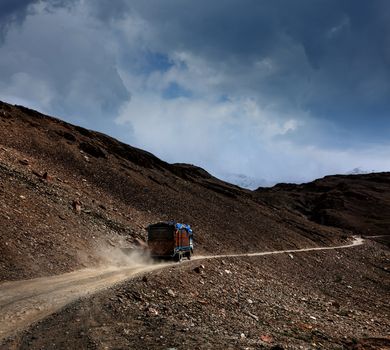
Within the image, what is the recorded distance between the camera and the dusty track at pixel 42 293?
1669 centimetres

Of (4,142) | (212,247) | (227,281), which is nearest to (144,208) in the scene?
(212,247)

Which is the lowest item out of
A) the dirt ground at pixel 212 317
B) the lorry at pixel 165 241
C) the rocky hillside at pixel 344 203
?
the dirt ground at pixel 212 317

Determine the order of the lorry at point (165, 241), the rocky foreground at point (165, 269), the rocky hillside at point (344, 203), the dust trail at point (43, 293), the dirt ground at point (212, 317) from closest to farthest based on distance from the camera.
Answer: the dirt ground at point (212, 317) → the rocky foreground at point (165, 269) → the dust trail at point (43, 293) → the lorry at point (165, 241) → the rocky hillside at point (344, 203)

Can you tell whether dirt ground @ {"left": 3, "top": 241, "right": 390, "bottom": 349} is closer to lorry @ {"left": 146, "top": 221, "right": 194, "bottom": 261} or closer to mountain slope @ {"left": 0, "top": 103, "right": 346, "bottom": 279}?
lorry @ {"left": 146, "top": 221, "right": 194, "bottom": 261}

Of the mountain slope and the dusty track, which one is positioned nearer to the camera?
the dusty track

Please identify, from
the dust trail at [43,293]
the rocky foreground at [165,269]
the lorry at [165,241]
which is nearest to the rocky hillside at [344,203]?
the rocky foreground at [165,269]

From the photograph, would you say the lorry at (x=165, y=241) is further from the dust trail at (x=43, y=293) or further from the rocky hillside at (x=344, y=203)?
the rocky hillside at (x=344, y=203)

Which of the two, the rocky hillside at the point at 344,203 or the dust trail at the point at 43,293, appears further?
the rocky hillside at the point at 344,203

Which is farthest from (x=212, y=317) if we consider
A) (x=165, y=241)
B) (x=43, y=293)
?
(x=165, y=241)

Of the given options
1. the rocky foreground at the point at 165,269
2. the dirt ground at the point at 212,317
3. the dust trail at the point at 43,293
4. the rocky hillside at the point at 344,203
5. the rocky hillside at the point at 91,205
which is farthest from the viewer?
the rocky hillside at the point at 344,203

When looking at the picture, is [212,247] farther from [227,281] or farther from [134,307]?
[134,307]

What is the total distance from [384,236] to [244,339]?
369 ft

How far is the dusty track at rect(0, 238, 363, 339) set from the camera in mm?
16688

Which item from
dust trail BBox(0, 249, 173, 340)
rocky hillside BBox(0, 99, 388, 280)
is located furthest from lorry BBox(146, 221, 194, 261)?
dust trail BBox(0, 249, 173, 340)
